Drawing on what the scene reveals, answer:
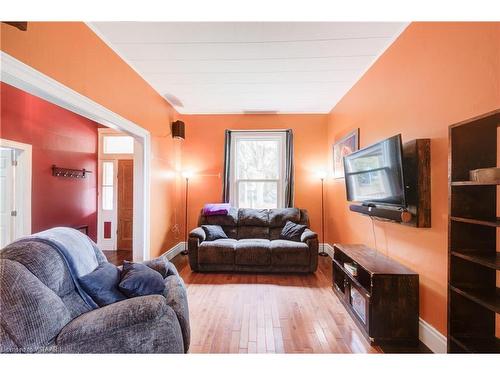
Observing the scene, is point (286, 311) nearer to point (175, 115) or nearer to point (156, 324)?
point (156, 324)

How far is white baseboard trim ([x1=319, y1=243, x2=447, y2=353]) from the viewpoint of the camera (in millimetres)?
1588

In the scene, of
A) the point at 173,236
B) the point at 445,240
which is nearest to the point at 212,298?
the point at 173,236

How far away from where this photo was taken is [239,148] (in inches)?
177

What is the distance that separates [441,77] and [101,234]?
18.5 feet

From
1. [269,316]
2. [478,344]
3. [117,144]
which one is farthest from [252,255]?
[117,144]

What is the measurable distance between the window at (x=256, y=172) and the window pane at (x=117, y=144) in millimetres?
2229

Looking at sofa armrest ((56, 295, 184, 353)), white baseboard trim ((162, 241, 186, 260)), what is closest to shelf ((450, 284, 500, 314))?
sofa armrest ((56, 295, 184, 353))

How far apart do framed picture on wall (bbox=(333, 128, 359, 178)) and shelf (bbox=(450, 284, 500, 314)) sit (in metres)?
2.05

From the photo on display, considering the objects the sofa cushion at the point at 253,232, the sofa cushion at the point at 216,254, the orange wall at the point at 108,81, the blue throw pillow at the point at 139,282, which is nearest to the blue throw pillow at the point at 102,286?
the blue throw pillow at the point at 139,282

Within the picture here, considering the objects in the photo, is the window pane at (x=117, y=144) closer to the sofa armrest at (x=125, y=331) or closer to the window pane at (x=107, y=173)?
the window pane at (x=107, y=173)

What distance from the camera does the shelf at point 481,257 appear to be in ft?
3.48

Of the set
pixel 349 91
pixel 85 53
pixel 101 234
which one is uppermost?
pixel 349 91

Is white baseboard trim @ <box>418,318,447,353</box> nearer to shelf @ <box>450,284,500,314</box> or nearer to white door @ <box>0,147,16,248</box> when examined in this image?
shelf @ <box>450,284,500,314</box>

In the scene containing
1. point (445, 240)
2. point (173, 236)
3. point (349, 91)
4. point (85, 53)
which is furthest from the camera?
A: point (173, 236)
